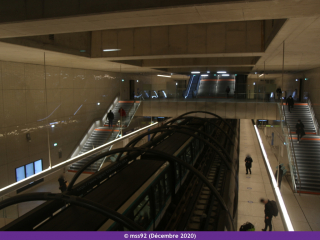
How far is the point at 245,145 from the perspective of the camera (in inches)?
944

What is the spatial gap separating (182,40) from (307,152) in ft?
34.7

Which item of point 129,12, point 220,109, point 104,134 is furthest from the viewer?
point 220,109

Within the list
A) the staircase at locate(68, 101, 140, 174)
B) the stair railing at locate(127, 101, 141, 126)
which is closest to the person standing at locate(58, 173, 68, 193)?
the staircase at locate(68, 101, 140, 174)

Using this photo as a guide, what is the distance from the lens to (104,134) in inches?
567

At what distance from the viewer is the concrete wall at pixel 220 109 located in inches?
744

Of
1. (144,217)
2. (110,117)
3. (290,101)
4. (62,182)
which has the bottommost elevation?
(62,182)

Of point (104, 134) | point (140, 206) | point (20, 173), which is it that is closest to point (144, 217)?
point (140, 206)

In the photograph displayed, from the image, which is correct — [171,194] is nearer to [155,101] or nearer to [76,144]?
[76,144]

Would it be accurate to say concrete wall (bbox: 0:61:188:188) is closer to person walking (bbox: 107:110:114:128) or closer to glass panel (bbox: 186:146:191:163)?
person walking (bbox: 107:110:114:128)

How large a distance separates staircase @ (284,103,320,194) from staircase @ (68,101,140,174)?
10.3 metres

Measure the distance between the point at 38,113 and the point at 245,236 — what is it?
1015cm

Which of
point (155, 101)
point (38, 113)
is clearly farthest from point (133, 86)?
point (38, 113)

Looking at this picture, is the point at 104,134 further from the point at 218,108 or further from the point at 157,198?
the point at 218,108

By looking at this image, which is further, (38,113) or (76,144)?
(76,144)
